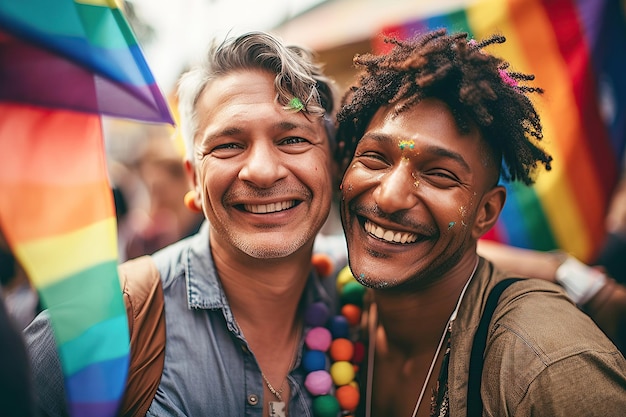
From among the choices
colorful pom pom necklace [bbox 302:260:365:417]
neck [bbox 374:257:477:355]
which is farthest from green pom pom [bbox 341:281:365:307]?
neck [bbox 374:257:477:355]

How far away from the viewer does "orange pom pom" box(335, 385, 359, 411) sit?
2.35m

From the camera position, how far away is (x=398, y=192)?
2.04 m

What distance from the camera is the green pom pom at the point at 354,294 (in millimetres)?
2715

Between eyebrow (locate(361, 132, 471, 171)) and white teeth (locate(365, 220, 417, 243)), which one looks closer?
eyebrow (locate(361, 132, 471, 171))

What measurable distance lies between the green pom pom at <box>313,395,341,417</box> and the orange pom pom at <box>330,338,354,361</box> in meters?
0.22

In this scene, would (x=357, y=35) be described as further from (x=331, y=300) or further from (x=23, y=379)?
(x=23, y=379)

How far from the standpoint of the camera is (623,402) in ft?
5.58

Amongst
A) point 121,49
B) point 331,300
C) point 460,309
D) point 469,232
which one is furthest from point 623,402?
point 121,49

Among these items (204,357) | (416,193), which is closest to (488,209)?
(416,193)

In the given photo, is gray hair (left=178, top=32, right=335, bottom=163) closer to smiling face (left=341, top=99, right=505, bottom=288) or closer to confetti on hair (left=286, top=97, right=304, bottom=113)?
confetti on hair (left=286, top=97, right=304, bottom=113)

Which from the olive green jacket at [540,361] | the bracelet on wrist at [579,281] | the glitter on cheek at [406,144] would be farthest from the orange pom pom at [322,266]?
the bracelet on wrist at [579,281]

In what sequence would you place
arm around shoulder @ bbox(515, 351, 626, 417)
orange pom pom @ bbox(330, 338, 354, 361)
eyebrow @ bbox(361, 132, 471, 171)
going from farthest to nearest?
1. orange pom pom @ bbox(330, 338, 354, 361)
2. eyebrow @ bbox(361, 132, 471, 171)
3. arm around shoulder @ bbox(515, 351, 626, 417)

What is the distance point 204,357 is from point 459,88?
1.56 m

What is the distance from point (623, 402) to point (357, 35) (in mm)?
3894
